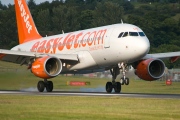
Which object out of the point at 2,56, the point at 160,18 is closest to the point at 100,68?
the point at 2,56

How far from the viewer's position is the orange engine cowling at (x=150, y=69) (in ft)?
146

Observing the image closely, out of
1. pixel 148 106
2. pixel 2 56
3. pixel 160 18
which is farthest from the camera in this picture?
pixel 160 18

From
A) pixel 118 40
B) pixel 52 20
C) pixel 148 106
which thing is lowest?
pixel 148 106

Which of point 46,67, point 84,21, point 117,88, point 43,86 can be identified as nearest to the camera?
point 46,67

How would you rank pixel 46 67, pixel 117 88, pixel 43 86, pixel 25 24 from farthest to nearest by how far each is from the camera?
pixel 25 24 < pixel 43 86 < pixel 117 88 < pixel 46 67

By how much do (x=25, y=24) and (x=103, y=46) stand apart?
1135cm

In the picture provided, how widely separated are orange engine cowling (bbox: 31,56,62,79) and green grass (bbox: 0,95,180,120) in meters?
7.87

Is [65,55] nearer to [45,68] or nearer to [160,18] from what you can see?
[45,68]

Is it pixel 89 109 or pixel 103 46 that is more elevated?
pixel 103 46

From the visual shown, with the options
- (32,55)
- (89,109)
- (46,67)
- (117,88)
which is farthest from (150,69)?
(89,109)

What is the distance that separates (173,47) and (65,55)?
44.8 m

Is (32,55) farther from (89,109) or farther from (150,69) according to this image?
(89,109)

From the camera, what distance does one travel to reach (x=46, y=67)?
44438 mm

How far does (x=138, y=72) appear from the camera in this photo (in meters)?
45.0
